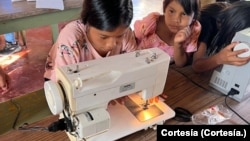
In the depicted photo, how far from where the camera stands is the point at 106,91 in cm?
70

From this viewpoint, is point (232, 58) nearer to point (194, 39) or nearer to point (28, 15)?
point (194, 39)

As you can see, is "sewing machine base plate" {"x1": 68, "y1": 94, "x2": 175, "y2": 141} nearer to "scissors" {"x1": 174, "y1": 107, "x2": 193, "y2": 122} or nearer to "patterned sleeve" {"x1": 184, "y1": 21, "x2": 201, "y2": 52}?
"scissors" {"x1": 174, "y1": 107, "x2": 193, "y2": 122}

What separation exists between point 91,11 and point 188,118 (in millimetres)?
518

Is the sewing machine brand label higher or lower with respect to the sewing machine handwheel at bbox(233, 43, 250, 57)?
lower

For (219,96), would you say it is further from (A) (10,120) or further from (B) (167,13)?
(A) (10,120)

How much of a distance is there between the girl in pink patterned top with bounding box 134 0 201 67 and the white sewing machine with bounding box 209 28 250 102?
0.23m

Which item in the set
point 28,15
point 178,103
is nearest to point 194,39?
point 178,103

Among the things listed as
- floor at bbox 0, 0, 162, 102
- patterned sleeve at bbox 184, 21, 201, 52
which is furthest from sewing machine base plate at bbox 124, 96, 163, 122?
floor at bbox 0, 0, 162, 102

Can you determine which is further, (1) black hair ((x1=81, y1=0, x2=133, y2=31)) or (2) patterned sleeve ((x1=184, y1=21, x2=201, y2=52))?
(2) patterned sleeve ((x1=184, y1=21, x2=201, y2=52))

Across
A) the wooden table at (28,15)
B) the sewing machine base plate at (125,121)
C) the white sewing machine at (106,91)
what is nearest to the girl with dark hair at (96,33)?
the white sewing machine at (106,91)

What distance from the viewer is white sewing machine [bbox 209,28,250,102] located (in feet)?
3.14

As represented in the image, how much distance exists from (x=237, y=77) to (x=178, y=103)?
0.26 m

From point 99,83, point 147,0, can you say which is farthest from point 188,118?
point 147,0

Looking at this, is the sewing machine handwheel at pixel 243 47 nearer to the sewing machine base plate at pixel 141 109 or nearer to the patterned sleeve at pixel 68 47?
the sewing machine base plate at pixel 141 109
